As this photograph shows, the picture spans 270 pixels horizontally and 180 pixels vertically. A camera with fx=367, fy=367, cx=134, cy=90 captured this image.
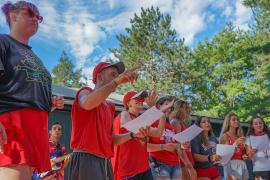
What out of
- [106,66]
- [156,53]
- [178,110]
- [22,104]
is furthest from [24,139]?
[156,53]

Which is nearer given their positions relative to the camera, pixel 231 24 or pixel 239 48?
pixel 239 48

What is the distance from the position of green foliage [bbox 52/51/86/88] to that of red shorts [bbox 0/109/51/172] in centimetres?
5220

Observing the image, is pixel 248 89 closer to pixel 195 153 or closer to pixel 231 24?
pixel 231 24

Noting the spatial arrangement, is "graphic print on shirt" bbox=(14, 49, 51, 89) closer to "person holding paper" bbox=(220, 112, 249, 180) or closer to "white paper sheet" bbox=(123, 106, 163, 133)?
"white paper sheet" bbox=(123, 106, 163, 133)

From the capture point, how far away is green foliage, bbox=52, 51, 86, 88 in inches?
2137

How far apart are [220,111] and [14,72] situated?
1105 inches

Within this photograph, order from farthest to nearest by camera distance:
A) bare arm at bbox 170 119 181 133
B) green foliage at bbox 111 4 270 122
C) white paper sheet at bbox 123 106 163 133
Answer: green foliage at bbox 111 4 270 122 → bare arm at bbox 170 119 181 133 → white paper sheet at bbox 123 106 163 133

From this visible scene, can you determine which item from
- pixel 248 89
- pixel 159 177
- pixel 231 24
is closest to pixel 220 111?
pixel 248 89

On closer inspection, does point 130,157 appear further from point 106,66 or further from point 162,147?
point 106,66

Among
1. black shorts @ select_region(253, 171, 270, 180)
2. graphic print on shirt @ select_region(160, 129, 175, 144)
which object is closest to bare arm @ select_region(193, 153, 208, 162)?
graphic print on shirt @ select_region(160, 129, 175, 144)

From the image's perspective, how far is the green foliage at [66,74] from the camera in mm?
54281

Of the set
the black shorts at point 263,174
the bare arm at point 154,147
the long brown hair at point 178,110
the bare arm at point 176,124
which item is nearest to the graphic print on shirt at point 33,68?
the bare arm at point 154,147

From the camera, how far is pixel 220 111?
29234mm

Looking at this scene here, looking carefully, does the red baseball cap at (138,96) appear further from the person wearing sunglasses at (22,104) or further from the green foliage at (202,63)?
the green foliage at (202,63)
